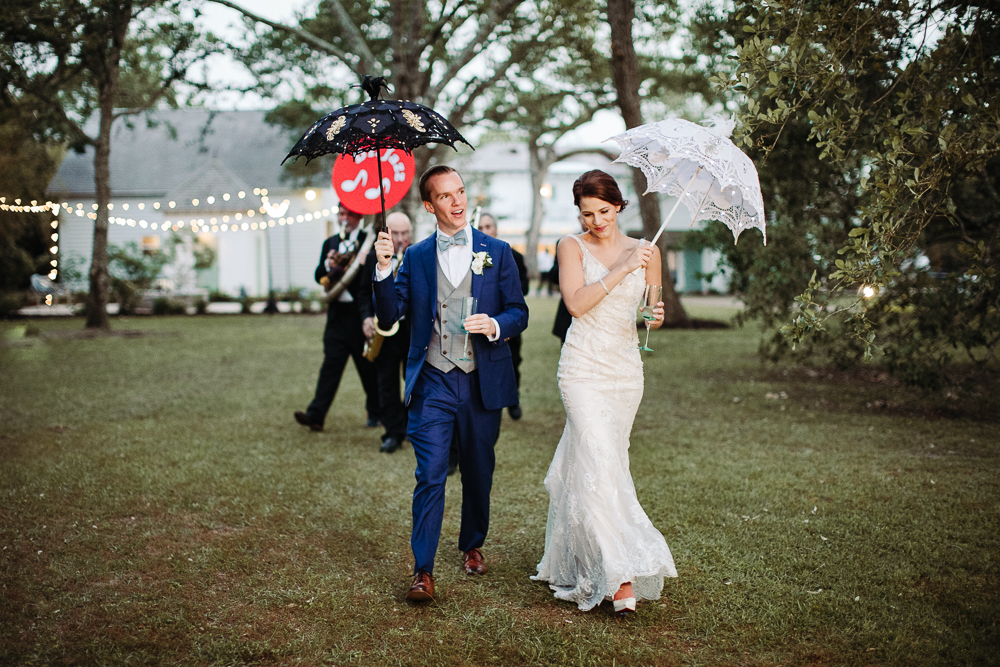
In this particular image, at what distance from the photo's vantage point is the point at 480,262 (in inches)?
170

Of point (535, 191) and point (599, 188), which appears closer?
point (599, 188)

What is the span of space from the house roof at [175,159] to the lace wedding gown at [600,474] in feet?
98.2

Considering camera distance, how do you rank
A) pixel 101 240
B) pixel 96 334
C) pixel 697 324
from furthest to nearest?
pixel 697 324
pixel 101 240
pixel 96 334

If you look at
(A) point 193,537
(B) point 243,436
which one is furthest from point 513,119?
(A) point 193,537

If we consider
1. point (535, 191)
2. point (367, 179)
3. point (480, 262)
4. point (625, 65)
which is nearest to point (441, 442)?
point (480, 262)

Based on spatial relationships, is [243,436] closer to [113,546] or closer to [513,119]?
[113,546]

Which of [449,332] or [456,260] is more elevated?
[456,260]

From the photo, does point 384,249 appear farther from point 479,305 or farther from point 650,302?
point 650,302

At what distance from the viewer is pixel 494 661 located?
11.6ft

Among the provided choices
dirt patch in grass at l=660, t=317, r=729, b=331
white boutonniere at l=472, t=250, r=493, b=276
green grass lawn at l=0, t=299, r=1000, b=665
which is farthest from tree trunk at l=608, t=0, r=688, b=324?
white boutonniere at l=472, t=250, r=493, b=276

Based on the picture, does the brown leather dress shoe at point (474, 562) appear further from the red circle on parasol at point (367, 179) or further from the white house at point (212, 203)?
the white house at point (212, 203)

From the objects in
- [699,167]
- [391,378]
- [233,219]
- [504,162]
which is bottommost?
[391,378]

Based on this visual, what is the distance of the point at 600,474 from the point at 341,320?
470cm

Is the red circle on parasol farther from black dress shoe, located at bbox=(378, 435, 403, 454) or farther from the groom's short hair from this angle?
black dress shoe, located at bbox=(378, 435, 403, 454)
